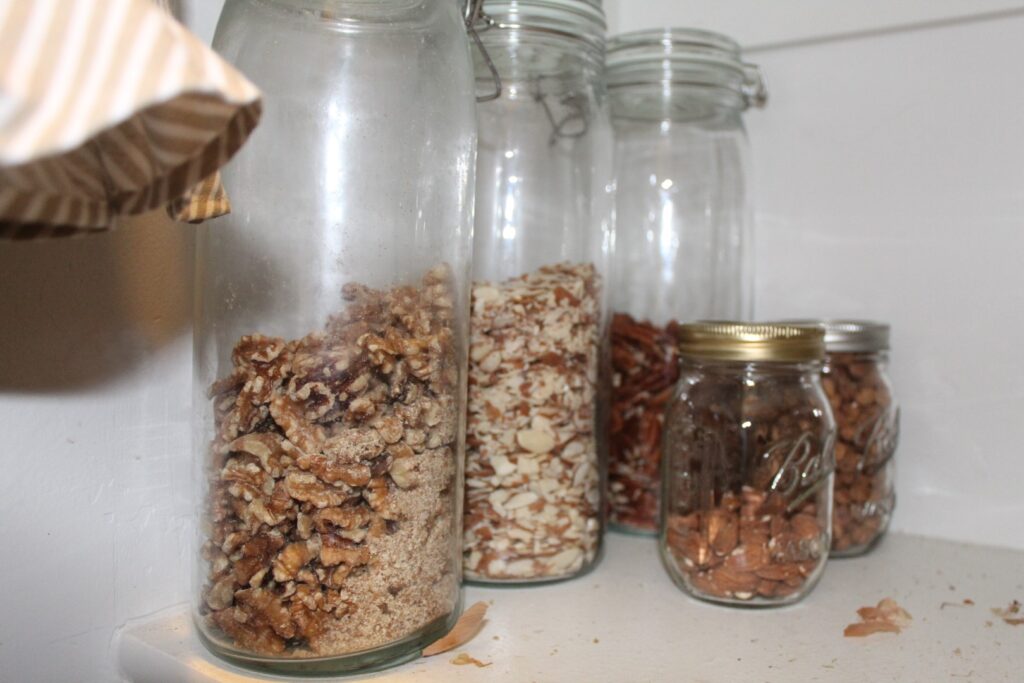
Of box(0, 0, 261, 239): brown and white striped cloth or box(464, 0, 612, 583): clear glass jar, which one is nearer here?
box(0, 0, 261, 239): brown and white striped cloth

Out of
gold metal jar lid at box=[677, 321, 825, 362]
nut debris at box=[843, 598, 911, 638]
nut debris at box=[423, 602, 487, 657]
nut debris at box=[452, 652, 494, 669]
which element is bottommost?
nut debris at box=[843, 598, 911, 638]

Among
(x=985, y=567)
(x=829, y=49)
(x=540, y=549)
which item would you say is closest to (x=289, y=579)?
(x=540, y=549)

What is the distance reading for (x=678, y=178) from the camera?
2.99 feet

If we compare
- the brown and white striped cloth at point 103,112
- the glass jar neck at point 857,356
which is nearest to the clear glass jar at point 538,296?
the glass jar neck at point 857,356

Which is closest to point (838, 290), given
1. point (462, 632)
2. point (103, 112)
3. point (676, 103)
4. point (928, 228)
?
point (928, 228)

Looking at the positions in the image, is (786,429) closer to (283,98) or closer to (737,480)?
(737,480)

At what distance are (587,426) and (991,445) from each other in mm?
402

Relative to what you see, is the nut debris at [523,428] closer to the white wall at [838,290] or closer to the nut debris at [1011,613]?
the white wall at [838,290]

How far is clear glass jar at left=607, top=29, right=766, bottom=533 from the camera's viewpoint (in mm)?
881

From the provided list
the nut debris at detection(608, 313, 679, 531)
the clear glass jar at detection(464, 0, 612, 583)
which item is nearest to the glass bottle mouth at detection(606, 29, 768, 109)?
the clear glass jar at detection(464, 0, 612, 583)

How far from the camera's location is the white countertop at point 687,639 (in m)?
0.54

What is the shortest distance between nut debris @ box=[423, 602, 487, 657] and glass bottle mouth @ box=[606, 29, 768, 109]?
20.1 inches

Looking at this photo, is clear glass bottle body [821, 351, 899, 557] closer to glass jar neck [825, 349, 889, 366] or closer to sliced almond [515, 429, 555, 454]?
glass jar neck [825, 349, 889, 366]

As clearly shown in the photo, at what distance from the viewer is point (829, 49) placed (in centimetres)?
91
